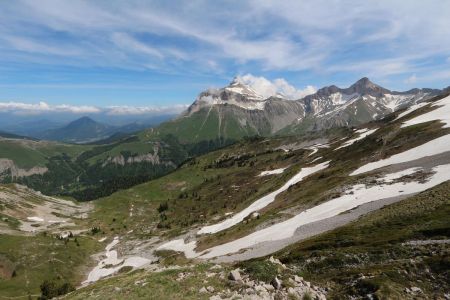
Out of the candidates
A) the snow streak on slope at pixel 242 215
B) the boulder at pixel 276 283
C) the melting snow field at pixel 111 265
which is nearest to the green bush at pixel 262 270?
the boulder at pixel 276 283

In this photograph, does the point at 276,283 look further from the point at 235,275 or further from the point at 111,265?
the point at 111,265

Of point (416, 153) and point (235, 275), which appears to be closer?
point (235, 275)

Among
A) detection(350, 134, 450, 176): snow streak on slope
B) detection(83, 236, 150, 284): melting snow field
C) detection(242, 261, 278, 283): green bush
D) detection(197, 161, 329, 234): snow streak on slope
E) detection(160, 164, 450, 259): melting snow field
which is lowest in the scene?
detection(83, 236, 150, 284): melting snow field

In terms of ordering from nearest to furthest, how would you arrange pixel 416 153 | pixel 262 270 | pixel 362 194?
1. pixel 262 270
2. pixel 362 194
3. pixel 416 153

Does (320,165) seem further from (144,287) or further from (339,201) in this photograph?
(144,287)

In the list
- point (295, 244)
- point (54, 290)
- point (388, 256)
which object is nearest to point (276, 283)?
point (388, 256)

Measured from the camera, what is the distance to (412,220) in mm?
40625

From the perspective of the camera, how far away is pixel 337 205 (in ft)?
220

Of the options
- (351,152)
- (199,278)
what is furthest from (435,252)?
(351,152)

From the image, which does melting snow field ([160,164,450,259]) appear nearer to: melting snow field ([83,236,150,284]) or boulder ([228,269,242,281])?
boulder ([228,269,242,281])

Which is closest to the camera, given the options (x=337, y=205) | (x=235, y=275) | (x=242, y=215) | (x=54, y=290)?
(x=235, y=275)

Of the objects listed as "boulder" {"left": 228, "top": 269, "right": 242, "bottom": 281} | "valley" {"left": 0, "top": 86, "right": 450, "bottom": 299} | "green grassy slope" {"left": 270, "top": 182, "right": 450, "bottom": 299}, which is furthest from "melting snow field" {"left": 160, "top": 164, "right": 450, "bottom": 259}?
"boulder" {"left": 228, "top": 269, "right": 242, "bottom": 281}

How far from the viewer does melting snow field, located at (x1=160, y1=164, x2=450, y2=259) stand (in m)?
59.9

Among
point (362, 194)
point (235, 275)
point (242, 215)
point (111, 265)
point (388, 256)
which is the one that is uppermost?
point (388, 256)
